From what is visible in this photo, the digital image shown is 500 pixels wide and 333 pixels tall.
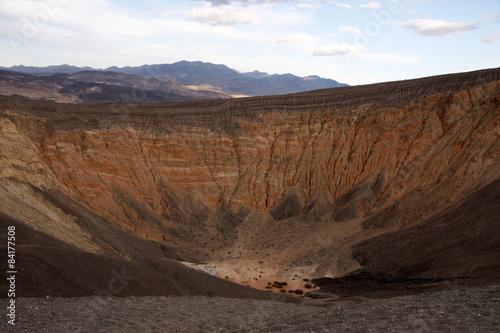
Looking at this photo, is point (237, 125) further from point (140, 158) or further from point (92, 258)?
point (92, 258)

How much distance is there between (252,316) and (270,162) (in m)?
30.2

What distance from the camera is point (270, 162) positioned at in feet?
157

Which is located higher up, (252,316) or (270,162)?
(270,162)

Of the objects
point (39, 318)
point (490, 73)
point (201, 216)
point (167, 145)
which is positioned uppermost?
point (490, 73)

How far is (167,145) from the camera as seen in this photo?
44.7 meters

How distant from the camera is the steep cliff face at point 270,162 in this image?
3569 centimetres

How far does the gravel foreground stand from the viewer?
13.7m

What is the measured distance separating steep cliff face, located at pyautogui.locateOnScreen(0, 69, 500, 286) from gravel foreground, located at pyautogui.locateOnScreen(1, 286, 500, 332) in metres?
14.1

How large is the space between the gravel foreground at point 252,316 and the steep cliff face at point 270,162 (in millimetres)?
14106

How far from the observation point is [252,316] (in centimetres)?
1856

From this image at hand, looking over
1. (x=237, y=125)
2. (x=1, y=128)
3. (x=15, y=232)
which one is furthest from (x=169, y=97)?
(x=15, y=232)

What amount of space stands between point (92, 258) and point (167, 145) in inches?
1020

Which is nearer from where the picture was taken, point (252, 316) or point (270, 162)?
point (252, 316)

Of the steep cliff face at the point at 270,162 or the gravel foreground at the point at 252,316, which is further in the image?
the steep cliff face at the point at 270,162
